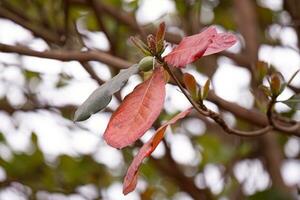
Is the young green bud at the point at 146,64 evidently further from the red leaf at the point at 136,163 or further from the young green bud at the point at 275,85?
the young green bud at the point at 275,85

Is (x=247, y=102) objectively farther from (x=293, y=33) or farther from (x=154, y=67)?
(x=154, y=67)

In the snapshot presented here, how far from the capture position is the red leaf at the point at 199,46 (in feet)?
2.12

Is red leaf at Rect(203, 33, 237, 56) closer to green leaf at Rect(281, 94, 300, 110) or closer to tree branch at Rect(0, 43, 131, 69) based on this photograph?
green leaf at Rect(281, 94, 300, 110)

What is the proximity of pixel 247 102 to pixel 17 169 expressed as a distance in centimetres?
79

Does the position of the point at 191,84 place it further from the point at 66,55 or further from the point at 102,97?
the point at 66,55

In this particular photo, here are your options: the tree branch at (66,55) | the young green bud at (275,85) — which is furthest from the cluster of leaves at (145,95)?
the tree branch at (66,55)

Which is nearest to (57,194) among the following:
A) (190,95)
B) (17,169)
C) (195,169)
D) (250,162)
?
(17,169)

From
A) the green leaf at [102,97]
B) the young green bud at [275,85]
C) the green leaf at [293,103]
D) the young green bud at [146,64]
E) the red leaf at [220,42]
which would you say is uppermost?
the young green bud at [146,64]

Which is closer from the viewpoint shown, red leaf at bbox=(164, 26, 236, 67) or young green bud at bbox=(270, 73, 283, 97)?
red leaf at bbox=(164, 26, 236, 67)

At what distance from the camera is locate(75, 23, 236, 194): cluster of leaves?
66 cm

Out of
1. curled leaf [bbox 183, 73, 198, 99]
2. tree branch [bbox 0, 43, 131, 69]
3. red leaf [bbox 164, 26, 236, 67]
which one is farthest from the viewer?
tree branch [bbox 0, 43, 131, 69]

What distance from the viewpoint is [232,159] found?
1.66 metres

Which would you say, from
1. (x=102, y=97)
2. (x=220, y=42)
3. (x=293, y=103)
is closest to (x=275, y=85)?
(x=293, y=103)

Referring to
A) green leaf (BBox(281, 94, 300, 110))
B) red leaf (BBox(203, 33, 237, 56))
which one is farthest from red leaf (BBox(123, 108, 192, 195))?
green leaf (BBox(281, 94, 300, 110))
